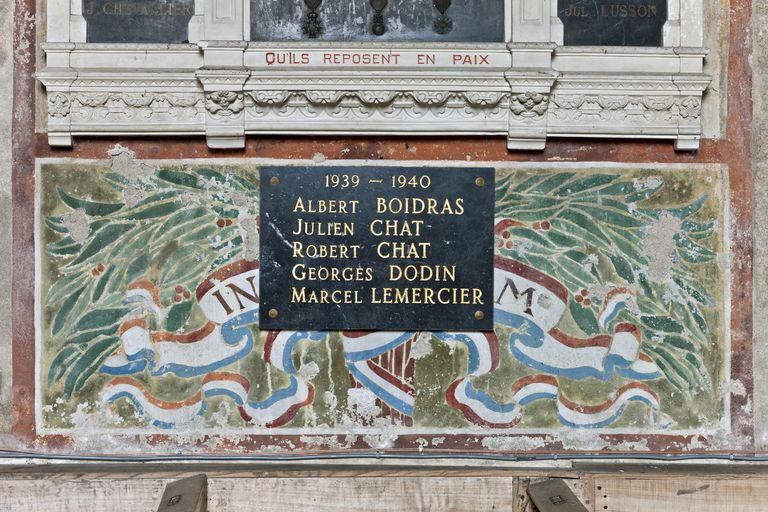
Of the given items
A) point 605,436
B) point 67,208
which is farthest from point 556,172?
point 67,208

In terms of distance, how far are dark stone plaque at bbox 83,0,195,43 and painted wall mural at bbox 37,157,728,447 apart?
754mm

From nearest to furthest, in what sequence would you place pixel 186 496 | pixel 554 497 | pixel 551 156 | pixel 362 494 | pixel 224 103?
pixel 186 496 < pixel 554 497 < pixel 362 494 < pixel 224 103 < pixel 551 156

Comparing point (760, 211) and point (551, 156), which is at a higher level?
point (551, 156)

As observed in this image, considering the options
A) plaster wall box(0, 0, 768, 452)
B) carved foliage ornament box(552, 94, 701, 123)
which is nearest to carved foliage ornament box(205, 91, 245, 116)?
plaster wall box(0, 0, 768, 452)

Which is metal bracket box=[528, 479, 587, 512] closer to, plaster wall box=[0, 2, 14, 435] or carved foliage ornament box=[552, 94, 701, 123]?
carved foliage ornament box=[552, 94, 701, 123]

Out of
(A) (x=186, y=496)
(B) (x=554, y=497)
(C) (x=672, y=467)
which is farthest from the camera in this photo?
(C) (x=672, y=467)

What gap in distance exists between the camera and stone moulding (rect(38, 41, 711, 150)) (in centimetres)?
759

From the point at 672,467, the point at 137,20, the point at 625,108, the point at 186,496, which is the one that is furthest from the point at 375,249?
the point at 186,496

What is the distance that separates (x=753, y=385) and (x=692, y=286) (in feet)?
2.39

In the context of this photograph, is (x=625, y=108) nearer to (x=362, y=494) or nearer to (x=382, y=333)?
(x=382, y=333)

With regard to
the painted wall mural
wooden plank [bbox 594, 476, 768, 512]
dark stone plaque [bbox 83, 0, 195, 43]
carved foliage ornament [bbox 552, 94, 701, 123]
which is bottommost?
wooden plank [bbox 594, 476, 768, 512]

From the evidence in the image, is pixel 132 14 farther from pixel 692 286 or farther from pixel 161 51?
pixel 692 286

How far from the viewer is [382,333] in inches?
301

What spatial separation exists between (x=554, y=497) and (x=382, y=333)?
8.79 feet
